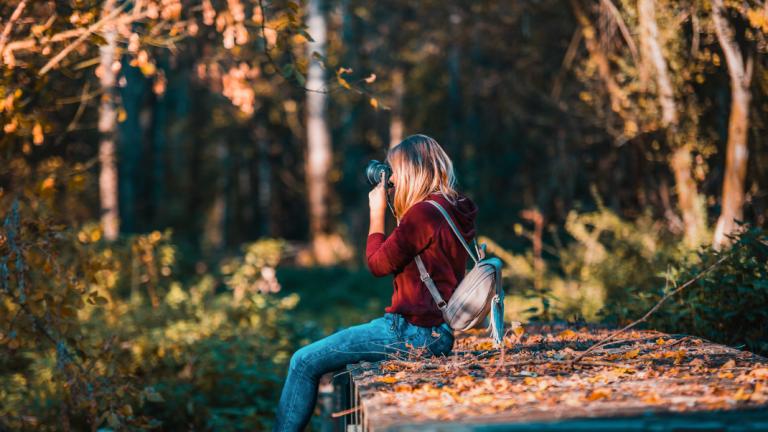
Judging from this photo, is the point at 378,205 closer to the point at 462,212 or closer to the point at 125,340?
the point at 462,212

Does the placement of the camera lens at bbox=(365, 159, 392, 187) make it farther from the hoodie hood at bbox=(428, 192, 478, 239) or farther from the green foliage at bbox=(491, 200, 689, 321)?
the green foliage at bbox=(491, 200, 689, 321)

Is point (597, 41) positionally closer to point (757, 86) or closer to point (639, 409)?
point (757, 86)

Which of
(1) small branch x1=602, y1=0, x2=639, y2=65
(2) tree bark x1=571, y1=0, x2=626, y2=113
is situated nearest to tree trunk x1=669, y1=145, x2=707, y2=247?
(2) tree bark x1=571, y1=0, x2=626, y2=113

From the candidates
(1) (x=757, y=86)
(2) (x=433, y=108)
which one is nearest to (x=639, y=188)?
(1) (x=757, y=86)

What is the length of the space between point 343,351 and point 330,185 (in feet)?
52.3

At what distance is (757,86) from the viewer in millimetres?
8375

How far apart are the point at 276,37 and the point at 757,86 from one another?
4700 millimetres

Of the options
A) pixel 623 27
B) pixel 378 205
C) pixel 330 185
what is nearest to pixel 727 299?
pixel 378 205

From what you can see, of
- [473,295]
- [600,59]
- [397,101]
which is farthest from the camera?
[397,101]

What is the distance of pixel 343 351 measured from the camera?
4.76 metres

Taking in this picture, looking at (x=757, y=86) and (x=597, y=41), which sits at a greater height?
(x=597, y=41)

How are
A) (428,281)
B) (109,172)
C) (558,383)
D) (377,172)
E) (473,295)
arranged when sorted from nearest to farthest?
(558,383) < (473,295) < (428,281) < (377,172) < (109,172)

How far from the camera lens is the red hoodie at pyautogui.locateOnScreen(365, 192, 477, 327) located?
458 cm

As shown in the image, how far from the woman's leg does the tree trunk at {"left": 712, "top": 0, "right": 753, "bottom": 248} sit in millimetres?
3956
